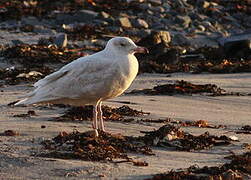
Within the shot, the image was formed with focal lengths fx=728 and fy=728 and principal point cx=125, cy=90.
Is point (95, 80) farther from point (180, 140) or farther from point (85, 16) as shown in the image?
point (85, 16)

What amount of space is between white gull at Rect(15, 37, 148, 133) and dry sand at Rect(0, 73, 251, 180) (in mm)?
392

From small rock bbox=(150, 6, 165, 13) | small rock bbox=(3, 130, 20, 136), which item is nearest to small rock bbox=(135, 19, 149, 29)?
small rock bbox=(150, 6, 165, 13)

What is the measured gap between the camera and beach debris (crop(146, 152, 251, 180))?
6562 millimetres

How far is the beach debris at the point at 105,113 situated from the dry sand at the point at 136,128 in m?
0.19

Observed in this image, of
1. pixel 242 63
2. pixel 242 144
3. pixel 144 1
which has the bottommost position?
pixel 144 1

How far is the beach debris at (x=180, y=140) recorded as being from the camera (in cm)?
804

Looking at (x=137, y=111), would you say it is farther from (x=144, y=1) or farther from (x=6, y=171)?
(x=144, y=1)

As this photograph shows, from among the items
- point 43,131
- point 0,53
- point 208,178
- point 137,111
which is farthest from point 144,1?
point 208,178

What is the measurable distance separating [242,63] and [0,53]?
19.3 feet

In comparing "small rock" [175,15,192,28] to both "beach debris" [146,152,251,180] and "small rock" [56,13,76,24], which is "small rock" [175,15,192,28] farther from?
"beach debris" [146,152,251,180]

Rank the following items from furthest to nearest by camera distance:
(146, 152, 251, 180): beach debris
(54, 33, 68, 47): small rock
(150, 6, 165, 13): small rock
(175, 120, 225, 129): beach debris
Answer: (150, 6, 165, 13): small rock
(54, 33, 68, 47): small rock
(175, 120, 225, 129): beach debris
(146, 152, 251, 180): beach debris

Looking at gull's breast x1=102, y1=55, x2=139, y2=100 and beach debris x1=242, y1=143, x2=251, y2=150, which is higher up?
gull's breast x1=102, y1=55, x2=139, y2=100

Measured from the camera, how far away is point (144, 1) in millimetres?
29328

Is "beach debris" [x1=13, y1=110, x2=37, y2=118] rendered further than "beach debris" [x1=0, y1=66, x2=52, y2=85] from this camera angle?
No
